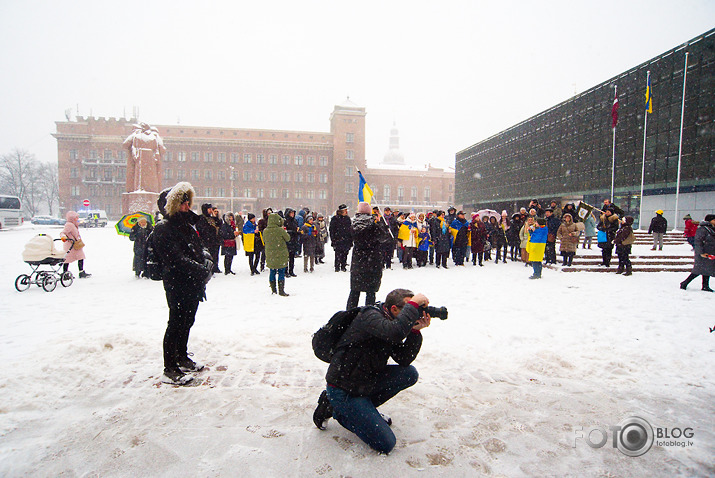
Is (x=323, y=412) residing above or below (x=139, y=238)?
below

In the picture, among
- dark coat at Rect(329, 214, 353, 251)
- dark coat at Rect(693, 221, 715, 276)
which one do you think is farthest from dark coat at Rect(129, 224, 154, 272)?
dark coat at Rect(693, 221, 715, 276)

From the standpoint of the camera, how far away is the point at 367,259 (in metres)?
5.37

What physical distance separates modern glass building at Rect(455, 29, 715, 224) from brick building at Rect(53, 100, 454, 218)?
1340 inches

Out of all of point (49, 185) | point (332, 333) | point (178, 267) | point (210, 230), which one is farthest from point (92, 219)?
point (332, 333)

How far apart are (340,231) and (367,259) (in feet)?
16.4

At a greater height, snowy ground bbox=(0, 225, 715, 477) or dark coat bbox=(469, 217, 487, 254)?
dark coat bbox=(469, 217, 487, 254)

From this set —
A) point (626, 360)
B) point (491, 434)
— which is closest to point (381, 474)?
point (491, 434)

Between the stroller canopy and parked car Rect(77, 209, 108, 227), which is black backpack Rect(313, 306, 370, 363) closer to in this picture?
the stroller canopy

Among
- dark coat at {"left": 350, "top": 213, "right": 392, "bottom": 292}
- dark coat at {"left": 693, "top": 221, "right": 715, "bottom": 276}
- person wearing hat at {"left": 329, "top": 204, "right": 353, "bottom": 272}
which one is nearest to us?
dark coat at {"left": 350, "top": 213, "right": 392, "bottom": 292}

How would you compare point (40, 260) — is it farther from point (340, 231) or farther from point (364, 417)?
point (364, 417)

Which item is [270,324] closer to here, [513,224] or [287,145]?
[513,224]

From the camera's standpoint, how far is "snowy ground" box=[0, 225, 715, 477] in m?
2.46

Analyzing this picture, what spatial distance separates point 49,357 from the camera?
3971 millimetres

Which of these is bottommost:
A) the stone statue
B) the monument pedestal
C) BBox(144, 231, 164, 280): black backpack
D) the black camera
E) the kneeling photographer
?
the kneeling photographer
